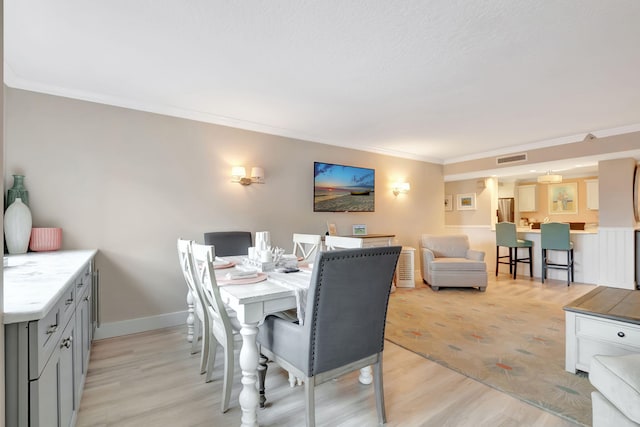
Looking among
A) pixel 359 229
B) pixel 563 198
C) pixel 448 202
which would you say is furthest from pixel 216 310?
pixel 563 198

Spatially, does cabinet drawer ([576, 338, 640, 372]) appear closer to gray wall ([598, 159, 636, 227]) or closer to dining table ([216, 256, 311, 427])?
dining table ([216, 256, 311, 427])

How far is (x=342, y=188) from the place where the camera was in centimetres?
461

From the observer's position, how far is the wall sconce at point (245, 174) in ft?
11.7

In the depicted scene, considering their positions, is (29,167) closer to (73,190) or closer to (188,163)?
(73,190)

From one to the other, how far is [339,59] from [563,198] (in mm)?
7884

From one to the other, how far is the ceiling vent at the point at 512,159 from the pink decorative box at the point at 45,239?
6.02 meters

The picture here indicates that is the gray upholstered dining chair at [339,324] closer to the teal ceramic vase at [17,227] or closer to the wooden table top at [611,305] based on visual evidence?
the wooden table top at [611,305]

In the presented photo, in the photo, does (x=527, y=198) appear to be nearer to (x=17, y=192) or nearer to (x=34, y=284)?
(x=34, y=284)

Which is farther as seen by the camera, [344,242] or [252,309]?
[344,242]

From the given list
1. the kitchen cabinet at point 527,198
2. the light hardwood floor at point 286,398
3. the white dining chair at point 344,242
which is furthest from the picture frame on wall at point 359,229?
the kitchen cabinet at point 527,198

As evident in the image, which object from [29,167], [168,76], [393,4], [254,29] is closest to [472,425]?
[393,4]

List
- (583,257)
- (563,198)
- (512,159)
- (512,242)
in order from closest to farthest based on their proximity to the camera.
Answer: (512,159), (583,257), (512,242), (563,198)

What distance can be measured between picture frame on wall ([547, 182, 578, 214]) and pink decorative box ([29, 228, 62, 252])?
9.57m

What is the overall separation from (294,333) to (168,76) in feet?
7.65
